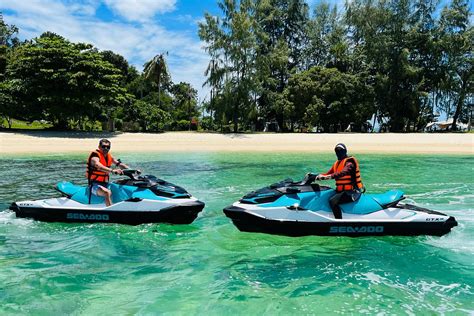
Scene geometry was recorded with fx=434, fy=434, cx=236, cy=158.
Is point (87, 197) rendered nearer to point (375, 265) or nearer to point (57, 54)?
point (375, 265)

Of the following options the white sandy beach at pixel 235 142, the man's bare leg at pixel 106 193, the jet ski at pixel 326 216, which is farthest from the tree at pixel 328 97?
the man's bare leg at pixel 106 193

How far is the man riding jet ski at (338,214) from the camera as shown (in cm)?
707

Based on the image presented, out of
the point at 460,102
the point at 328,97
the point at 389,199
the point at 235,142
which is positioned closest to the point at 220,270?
the point at 389,199

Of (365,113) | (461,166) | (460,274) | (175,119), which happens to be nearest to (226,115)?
(175,119)

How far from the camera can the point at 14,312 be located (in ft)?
15.7

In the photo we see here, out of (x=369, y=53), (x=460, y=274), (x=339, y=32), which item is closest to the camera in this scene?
(x=460, y=274)

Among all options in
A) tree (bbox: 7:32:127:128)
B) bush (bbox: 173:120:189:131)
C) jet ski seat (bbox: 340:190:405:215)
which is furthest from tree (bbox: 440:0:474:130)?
jet ski seat (bbox: 340:190:405:215)

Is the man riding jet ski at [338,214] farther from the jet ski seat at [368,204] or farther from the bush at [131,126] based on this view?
the bush at [131,126]

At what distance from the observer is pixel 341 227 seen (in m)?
7.09

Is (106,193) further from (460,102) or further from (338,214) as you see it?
(460,102)

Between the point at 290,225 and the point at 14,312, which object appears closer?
the point at 14,312

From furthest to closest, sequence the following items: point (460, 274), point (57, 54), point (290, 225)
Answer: point (57, 54) → point (290, 225) → point (460, 274)

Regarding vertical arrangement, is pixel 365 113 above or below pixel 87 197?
above

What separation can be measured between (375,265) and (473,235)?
8.96ft
